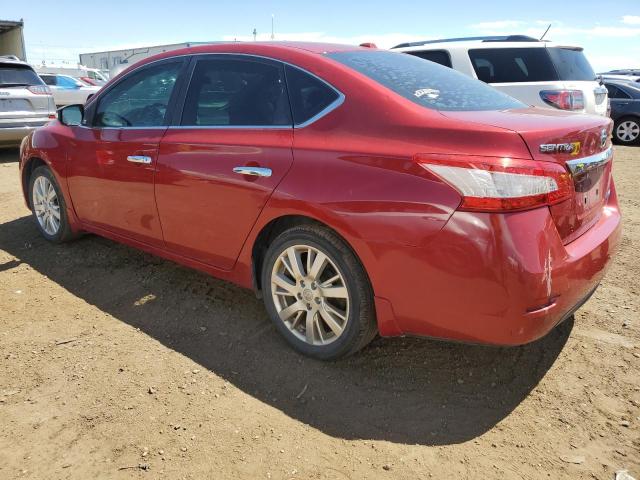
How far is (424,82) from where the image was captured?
2.87m

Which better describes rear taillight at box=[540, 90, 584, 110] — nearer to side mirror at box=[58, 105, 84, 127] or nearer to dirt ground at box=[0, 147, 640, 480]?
dirt ground at box=[0, 147, 640, 480]

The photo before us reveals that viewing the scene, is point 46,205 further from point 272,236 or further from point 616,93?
point 616,93

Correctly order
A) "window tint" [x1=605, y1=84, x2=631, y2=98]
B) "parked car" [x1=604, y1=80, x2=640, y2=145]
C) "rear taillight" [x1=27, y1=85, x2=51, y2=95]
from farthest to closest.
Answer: "window tint" [x1=605, y1=84, x2=631, y2=98]
"parked car" [x1=604, y1=80, x2=640, y2=145]
"rear taillight" [x1=27, y1=85, x2=51, y2=95]

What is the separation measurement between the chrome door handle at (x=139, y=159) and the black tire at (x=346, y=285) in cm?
114

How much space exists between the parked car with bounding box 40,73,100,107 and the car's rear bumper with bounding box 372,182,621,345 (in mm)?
17352

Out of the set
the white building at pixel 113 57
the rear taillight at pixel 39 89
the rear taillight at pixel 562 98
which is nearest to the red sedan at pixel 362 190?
the rear taillight at pixel 562 98

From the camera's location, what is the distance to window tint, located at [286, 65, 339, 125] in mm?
2750

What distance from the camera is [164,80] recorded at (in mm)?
3592

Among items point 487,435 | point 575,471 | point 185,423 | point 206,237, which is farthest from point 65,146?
point 575,471

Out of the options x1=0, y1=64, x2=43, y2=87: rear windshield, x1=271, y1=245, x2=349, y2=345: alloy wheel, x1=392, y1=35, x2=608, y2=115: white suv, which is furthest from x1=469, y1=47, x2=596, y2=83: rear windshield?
x1=0, y1=64, x2=43, y2=87: rear windshield

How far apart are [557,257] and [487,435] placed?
827mm

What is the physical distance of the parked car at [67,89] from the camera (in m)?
17.0

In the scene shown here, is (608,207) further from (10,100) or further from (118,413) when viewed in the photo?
(10,100)

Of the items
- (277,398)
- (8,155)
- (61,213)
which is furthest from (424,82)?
(8,155)
